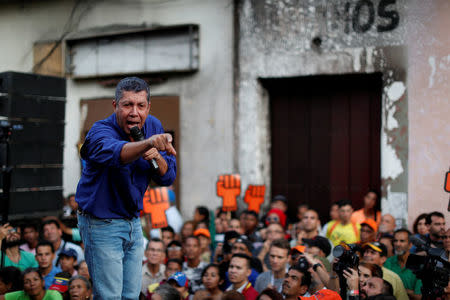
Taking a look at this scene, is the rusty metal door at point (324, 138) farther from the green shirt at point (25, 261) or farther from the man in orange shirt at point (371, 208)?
the green shirt at point (25, 261)

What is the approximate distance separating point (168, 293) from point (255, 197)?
4.13 metres

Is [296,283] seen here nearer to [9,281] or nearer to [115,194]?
[115,194]

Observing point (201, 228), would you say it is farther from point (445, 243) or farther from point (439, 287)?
point (439, 287)

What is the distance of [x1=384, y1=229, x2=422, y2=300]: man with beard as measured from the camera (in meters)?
6.15

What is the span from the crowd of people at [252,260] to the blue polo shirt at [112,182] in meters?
1.68

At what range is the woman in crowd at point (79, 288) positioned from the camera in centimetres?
587

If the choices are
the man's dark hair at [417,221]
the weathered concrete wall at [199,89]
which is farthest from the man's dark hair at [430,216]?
the weathered concrete wall at [199,89]

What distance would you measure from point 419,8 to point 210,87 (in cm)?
383

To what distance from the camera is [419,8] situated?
8.79 metres

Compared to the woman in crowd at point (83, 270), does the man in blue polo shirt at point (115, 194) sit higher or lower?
higher

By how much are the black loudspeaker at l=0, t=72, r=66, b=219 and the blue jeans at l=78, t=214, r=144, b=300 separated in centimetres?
435

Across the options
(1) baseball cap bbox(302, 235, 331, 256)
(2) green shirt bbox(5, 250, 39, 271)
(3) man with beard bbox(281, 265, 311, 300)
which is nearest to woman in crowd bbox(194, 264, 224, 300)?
(3) man with beard bbox(281, 265, 311, 300)

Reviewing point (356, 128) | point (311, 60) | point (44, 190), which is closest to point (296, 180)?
point (356, 128)

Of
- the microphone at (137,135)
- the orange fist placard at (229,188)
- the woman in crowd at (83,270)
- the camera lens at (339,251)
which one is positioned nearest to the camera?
the microphone at (137,135)
